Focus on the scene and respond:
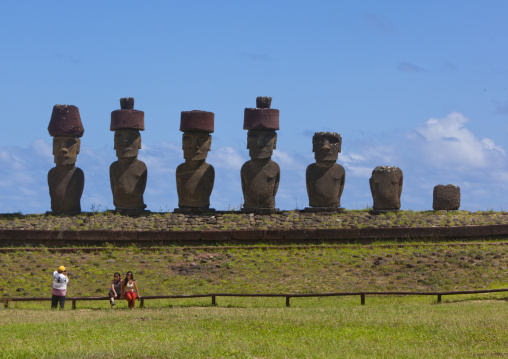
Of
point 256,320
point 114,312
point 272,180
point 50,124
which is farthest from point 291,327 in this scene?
point 50,124

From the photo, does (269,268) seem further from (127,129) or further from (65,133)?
(65,133)

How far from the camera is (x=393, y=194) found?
3009 cm

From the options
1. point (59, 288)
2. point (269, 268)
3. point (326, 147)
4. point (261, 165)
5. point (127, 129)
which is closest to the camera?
point (59, 288)

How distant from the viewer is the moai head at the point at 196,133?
30594 millimetres

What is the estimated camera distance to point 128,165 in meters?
31.2

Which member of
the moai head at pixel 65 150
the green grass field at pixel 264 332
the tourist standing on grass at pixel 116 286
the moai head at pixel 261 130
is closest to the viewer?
the green grass field at pixel 264 332

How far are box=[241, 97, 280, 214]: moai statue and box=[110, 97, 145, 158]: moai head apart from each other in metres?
3.77

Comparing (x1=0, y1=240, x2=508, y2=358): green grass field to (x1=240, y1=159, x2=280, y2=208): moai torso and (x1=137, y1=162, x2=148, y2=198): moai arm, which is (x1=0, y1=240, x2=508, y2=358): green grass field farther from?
(x1=137, y1=162, x2=148, y2=198): moai arm

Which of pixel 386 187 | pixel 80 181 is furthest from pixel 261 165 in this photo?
pixel 80 181

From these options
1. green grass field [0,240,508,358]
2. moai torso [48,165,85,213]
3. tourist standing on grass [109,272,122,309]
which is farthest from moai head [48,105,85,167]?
tourist standing on grass [109,272,122,309]

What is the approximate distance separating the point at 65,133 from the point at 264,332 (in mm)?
17807

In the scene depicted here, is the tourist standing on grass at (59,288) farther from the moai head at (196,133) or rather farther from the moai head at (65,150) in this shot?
the moai head at (65,150)

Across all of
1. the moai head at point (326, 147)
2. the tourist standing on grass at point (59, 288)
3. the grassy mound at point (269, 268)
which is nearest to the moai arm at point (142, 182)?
the grassy mound at point (269, 268)

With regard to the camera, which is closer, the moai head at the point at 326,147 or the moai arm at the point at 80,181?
the moai head at the point at 326,147
